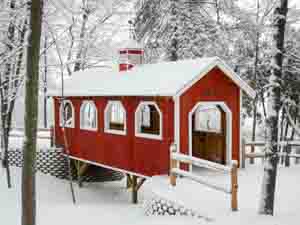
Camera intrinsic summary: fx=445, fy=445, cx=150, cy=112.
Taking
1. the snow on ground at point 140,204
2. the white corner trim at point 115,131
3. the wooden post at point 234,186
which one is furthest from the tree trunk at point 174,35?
the wooden post at point 234,186

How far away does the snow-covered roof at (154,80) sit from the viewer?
35.8 feet

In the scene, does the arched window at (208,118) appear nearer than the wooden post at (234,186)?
No

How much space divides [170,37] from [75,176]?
→ 23.0ft

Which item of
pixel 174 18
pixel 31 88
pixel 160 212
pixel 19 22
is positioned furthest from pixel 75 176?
pixel 31 88

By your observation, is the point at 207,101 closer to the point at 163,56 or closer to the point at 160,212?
the point at 160,212

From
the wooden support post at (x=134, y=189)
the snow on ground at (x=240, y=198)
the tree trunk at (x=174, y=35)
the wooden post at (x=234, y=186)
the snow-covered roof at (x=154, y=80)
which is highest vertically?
the tree trunk at (x=174, y=35)

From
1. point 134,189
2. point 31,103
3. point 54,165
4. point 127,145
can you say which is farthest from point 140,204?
point 31,103

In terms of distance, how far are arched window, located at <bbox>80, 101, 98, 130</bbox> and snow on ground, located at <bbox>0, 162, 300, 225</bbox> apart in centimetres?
237

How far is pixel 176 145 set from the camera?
10.8 meters

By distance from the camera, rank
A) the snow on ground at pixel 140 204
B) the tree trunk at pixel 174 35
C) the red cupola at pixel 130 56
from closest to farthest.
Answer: the snow on ground at pixel 140 204 < the red cupola at pixel 130 56 < the tree trunk at pixel 174 35

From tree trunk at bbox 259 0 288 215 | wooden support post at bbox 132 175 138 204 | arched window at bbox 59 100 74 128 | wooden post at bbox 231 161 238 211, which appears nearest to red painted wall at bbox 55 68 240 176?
wooden support post at bbox 132 175 138 204

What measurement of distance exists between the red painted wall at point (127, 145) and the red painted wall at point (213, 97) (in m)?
0.33

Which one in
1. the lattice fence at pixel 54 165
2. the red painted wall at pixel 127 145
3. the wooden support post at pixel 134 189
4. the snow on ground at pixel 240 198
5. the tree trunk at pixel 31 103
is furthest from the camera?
the lattice fence at pixel 54 165

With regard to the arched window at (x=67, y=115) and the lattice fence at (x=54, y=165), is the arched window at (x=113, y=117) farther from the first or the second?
the lattice fence at (x=54, y=165)
